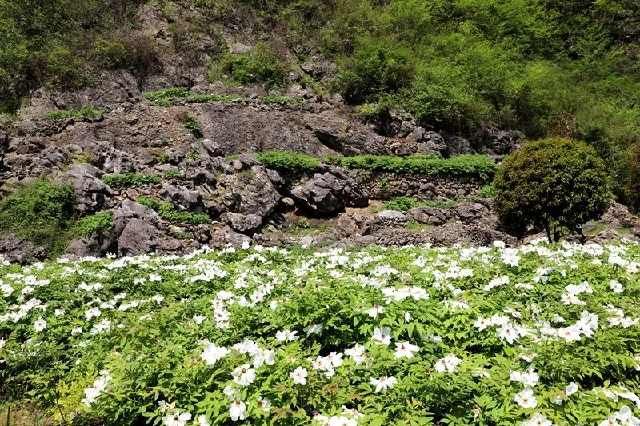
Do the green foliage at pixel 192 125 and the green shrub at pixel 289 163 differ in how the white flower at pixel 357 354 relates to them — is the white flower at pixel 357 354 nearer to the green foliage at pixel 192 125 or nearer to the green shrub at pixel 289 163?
the green shrub at pixel 289 163

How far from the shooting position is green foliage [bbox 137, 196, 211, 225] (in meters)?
13.4

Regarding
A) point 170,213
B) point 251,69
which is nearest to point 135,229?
point 170,213

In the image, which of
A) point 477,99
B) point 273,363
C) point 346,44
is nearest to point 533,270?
point 273,363

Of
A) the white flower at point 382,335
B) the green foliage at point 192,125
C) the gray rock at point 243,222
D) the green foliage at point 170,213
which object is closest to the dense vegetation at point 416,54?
the green foliage at point 192,125

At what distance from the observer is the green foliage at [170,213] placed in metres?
13.4

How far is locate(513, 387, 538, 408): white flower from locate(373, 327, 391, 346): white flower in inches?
34.7

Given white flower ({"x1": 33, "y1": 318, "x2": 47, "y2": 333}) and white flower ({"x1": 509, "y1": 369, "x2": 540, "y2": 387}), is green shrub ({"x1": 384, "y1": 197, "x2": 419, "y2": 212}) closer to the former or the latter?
white flower ({"x1": 33, "y1": 318, "x2": 47, "y2": 333})

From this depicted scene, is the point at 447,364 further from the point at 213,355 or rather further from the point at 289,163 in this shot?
the point at 289,163

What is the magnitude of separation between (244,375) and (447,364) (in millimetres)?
1301

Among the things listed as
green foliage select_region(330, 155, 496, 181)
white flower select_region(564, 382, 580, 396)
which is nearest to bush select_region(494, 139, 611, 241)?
green foliage select_region(330, 155, 496, 181)

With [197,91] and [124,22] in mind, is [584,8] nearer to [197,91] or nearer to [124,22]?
[197,91]

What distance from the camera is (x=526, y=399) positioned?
273cm

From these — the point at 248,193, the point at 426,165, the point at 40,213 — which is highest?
the point at 40,213

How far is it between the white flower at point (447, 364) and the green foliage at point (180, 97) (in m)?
19.1
